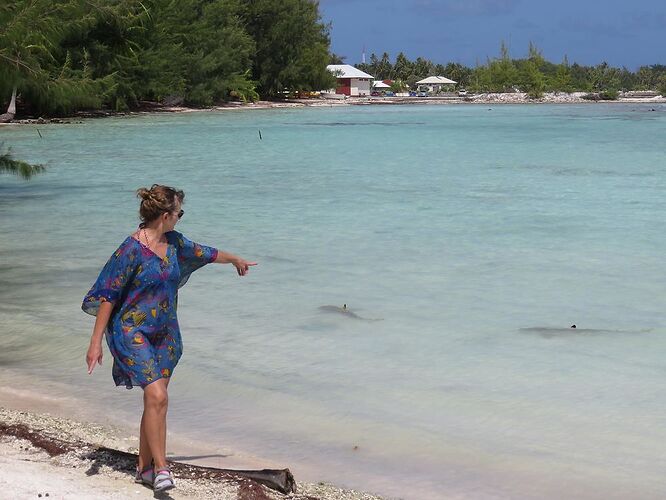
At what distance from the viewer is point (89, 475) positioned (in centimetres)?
416

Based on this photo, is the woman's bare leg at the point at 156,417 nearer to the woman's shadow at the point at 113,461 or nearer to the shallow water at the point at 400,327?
the woman's shadow at the point at 113,461

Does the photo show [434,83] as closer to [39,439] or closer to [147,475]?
[39,439]

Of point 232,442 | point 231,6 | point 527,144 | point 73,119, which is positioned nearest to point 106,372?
point 232,442

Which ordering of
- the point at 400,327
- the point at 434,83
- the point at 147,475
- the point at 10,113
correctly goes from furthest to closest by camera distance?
the point at 434,83, the point at 10,113, the point at 400,327, the point at 147,475

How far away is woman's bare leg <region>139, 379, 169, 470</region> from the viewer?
154 inches

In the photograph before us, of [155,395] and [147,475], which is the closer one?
[155,395]

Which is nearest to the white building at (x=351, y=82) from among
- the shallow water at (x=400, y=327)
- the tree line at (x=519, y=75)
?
the tree line at (x=519, y=75)

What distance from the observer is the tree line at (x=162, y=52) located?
11406mm

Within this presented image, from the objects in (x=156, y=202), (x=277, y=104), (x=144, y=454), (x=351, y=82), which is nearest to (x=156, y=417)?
(x=144, y=454)

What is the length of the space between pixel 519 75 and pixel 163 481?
14066 cm

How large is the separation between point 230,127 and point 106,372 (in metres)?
38.9

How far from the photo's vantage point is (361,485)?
480 centimetres

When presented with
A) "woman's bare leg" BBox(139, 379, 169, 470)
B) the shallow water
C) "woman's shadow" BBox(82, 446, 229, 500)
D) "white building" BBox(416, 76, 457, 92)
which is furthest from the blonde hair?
"white building" BBox(416, 76, 457, 92)

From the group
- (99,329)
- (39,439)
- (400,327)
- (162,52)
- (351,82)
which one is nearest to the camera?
(99,329)
